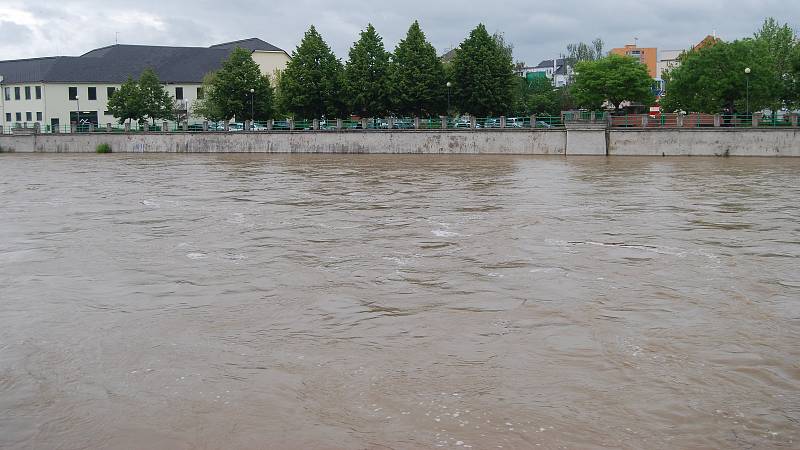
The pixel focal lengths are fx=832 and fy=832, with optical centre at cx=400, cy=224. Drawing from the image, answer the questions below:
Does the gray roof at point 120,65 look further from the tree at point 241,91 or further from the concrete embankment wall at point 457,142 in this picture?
the concrete embankment wall at point 457,142

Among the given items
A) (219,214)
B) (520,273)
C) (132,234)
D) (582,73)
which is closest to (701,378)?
(520,273)

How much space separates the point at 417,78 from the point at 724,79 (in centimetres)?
2211

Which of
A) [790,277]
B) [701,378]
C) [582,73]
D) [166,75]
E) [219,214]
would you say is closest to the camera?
[701,378]

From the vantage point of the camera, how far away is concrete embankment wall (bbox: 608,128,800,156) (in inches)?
1866

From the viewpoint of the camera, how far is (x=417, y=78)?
64.2 meters

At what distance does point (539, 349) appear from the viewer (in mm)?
8992

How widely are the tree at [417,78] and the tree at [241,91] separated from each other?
14.0 meters

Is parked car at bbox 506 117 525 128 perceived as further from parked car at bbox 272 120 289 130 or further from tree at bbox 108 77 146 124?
tree at bbox 108 77 146 124

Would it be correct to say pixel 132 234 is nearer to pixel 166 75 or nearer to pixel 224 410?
pixel 224 410

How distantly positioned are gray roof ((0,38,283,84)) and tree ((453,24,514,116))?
3782 cm

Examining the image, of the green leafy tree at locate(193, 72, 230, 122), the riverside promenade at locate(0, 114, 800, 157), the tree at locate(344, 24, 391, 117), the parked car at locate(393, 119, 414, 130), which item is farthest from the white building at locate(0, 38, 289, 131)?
the parked car at locate(393, 119, 414, 130)

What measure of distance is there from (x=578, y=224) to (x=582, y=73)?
188 ft

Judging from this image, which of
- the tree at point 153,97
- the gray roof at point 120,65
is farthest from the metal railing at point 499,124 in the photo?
the gray roof at point 120,65

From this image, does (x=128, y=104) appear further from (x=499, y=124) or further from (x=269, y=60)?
(x=499, y=124)
